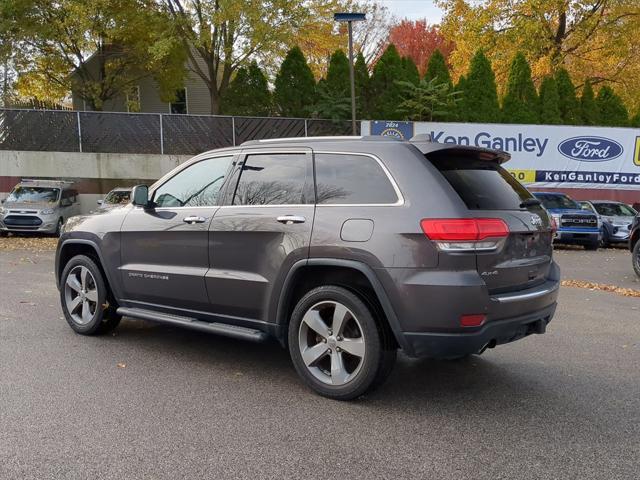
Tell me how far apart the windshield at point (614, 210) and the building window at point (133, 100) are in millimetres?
21384

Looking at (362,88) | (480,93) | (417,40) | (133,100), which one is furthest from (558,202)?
(417,40)

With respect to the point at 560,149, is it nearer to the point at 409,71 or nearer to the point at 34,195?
the point at 409,71

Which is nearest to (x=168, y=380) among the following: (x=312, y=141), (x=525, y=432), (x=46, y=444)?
(x=46, y=444)

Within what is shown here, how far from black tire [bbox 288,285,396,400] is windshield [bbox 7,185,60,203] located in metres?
15.6

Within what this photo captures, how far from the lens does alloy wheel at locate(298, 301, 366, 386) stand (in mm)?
3979

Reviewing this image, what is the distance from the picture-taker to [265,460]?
319 centimetres

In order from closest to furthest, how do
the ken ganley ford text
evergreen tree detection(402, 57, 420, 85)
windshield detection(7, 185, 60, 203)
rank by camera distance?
windshield detection(7, 185, 60, 203)
the ken ganley ford text
evergreen tree detection(402, 57, 420, 85)

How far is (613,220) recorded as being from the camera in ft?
58.5

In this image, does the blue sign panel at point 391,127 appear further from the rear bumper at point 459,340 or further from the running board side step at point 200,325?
the rear bumper at point 459,340

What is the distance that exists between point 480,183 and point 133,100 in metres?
28.0

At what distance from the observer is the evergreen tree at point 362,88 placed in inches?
904

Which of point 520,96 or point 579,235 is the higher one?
point 520,96

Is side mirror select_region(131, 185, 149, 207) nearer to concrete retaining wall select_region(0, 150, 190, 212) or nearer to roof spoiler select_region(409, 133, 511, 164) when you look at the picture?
roof spoiler select_region(409, 133, 511, 164)

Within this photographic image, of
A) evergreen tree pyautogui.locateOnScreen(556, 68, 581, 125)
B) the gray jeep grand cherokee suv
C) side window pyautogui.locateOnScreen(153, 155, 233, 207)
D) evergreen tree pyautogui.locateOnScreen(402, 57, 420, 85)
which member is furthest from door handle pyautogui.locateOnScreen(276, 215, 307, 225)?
evergreen tree pyautogui.locateOnScreen(556, 68, 581, 125)
